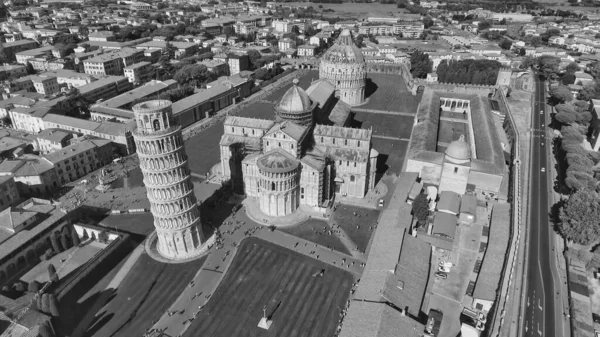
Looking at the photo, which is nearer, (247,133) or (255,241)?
(255,241)

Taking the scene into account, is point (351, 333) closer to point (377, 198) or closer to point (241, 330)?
point (241, 330)

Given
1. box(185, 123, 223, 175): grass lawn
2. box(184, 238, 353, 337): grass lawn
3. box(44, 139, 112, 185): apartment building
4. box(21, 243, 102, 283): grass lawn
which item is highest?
box(44, 139, 112, 185): apartment building

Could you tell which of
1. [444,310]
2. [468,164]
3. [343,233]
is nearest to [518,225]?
[468,164]

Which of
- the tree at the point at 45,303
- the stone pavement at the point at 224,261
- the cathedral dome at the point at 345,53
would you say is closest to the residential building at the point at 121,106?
the stone pavement at the point at 224,261

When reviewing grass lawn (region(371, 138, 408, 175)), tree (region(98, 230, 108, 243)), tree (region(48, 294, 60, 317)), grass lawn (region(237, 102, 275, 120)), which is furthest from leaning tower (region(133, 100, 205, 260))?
grass lawn (region(237, 102, 275, 120))

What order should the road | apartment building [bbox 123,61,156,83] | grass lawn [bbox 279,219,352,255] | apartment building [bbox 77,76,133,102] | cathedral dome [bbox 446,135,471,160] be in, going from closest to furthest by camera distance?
the road < grass lawn [bbox 279,219,352,255] < cathedral dome [bbox 446,135,471,160] < apartment building [bbox 77,76,133,102] < apartment building [bbox 123,61,156,83]

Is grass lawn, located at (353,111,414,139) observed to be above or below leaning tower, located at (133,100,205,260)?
below

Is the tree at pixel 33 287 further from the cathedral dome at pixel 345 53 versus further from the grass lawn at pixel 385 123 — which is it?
the cathedral dome at pixel 345 53

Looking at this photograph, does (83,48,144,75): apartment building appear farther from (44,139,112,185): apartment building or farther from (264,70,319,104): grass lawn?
(44,139,112,185): apartment building
